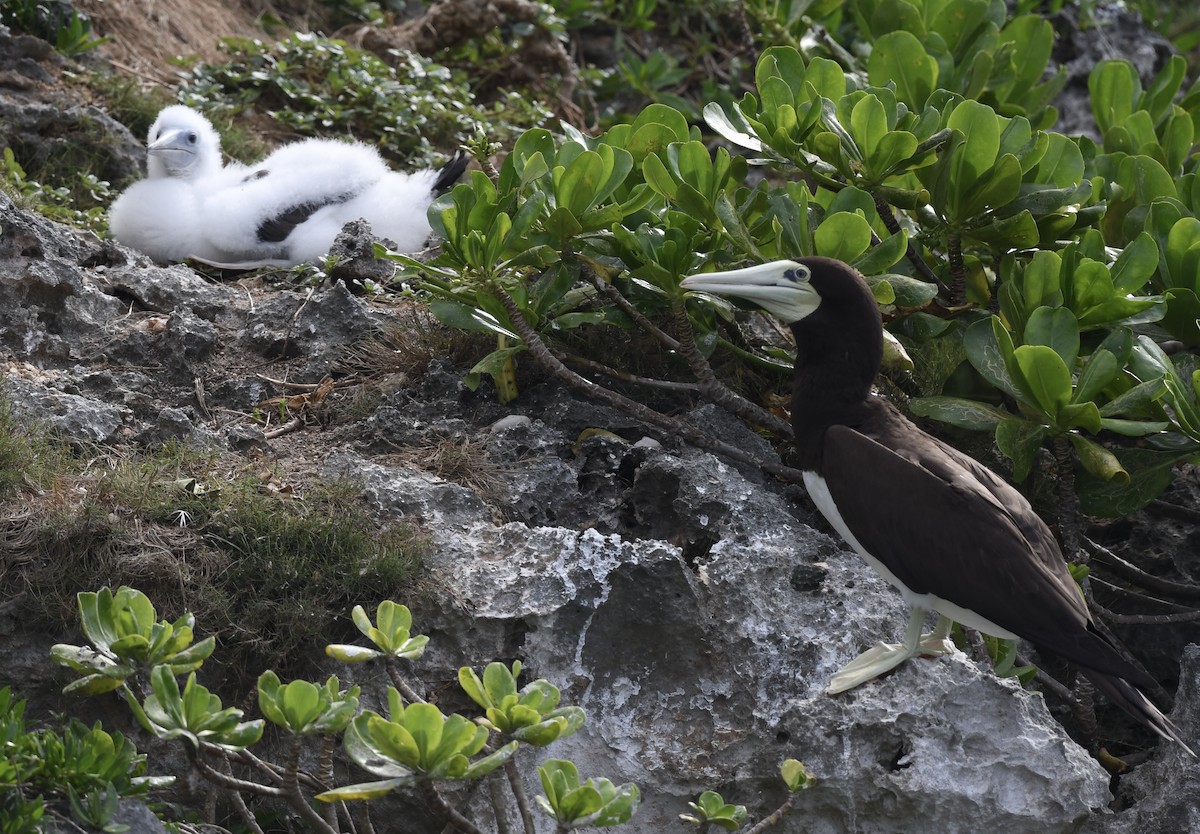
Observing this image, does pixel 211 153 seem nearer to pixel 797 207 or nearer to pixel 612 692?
pixel 797 207

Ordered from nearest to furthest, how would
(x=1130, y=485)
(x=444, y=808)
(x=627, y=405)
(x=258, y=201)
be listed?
1. (x=444, y=808)
2. (x=1130, y=485)
3. (x=627, y=405)
4. (x=258, y=201)

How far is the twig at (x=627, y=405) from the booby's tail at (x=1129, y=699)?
3.61ft

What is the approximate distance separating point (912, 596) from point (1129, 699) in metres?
0.58

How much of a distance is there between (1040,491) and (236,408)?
110 inches

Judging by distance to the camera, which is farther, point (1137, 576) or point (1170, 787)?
point (1137, 576)

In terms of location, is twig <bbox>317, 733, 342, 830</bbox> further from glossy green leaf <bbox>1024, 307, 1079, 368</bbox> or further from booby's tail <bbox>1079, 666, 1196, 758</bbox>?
glossy green leaf <bbox>1024, 307, 1079, 368</bbox>

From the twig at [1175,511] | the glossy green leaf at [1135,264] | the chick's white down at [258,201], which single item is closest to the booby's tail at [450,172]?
the chick's white down at [258,201]

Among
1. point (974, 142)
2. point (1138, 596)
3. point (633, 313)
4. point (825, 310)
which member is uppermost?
point (974, 142)

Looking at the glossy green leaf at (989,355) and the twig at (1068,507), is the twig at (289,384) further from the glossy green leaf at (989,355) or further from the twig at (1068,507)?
the twig at (1068,507)

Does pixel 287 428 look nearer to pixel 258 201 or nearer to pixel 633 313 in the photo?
pixel 633 313

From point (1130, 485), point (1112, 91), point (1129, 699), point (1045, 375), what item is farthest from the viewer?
point (1112, 91)

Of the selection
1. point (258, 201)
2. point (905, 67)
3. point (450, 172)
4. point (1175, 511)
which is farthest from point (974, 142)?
point (258, 201)

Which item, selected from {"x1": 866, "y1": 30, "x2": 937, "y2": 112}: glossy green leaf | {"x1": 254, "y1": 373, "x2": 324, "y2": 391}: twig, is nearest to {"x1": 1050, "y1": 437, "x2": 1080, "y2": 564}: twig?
{"x1": 866, "y1": 30, "x2": 937, "y2": 112}: glossy green leaf

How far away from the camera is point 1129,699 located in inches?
124
